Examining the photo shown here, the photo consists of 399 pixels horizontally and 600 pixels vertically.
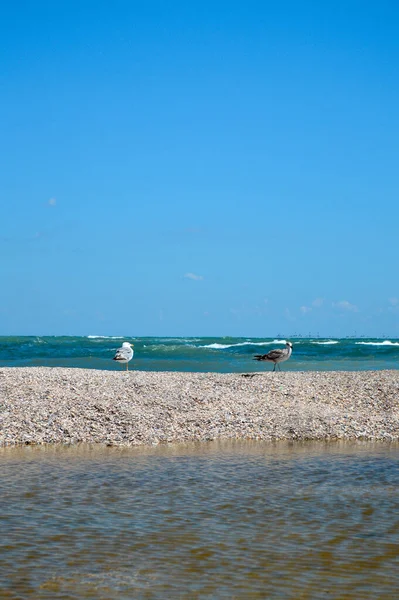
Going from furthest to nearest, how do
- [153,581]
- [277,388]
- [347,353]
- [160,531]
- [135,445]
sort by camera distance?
[347,353]
[277,388]
[135,445]
[160,531]
[153,581]

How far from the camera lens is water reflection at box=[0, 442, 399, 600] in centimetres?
765

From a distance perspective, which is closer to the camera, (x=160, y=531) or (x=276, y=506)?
(x=160, y=531)

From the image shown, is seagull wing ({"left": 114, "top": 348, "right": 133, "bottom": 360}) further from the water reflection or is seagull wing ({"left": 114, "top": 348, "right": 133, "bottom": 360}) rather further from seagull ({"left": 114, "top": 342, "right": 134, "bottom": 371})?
the water reflection

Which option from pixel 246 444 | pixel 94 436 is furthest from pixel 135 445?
pixel 246 444

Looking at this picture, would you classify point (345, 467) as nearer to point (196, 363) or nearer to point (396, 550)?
point (396, 550)

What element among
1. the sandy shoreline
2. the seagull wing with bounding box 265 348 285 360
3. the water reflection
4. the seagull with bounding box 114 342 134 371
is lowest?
the water reflection

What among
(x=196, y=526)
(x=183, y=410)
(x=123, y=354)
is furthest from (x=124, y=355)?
(x=196, y=526)

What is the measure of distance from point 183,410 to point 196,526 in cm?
1020

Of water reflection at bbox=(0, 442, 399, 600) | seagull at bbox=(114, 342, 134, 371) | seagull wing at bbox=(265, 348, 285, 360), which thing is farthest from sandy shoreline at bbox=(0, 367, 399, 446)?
seagull at bbox=(114, 342, 134, 371)

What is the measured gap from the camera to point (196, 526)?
32.3 feet

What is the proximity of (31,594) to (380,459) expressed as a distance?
34.2ft

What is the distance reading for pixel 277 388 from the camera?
2400cm

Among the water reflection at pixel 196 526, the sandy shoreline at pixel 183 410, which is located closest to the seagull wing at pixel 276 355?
the sandy shoreline at pixel 183 410

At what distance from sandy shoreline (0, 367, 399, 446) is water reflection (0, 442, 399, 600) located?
7.30ft
